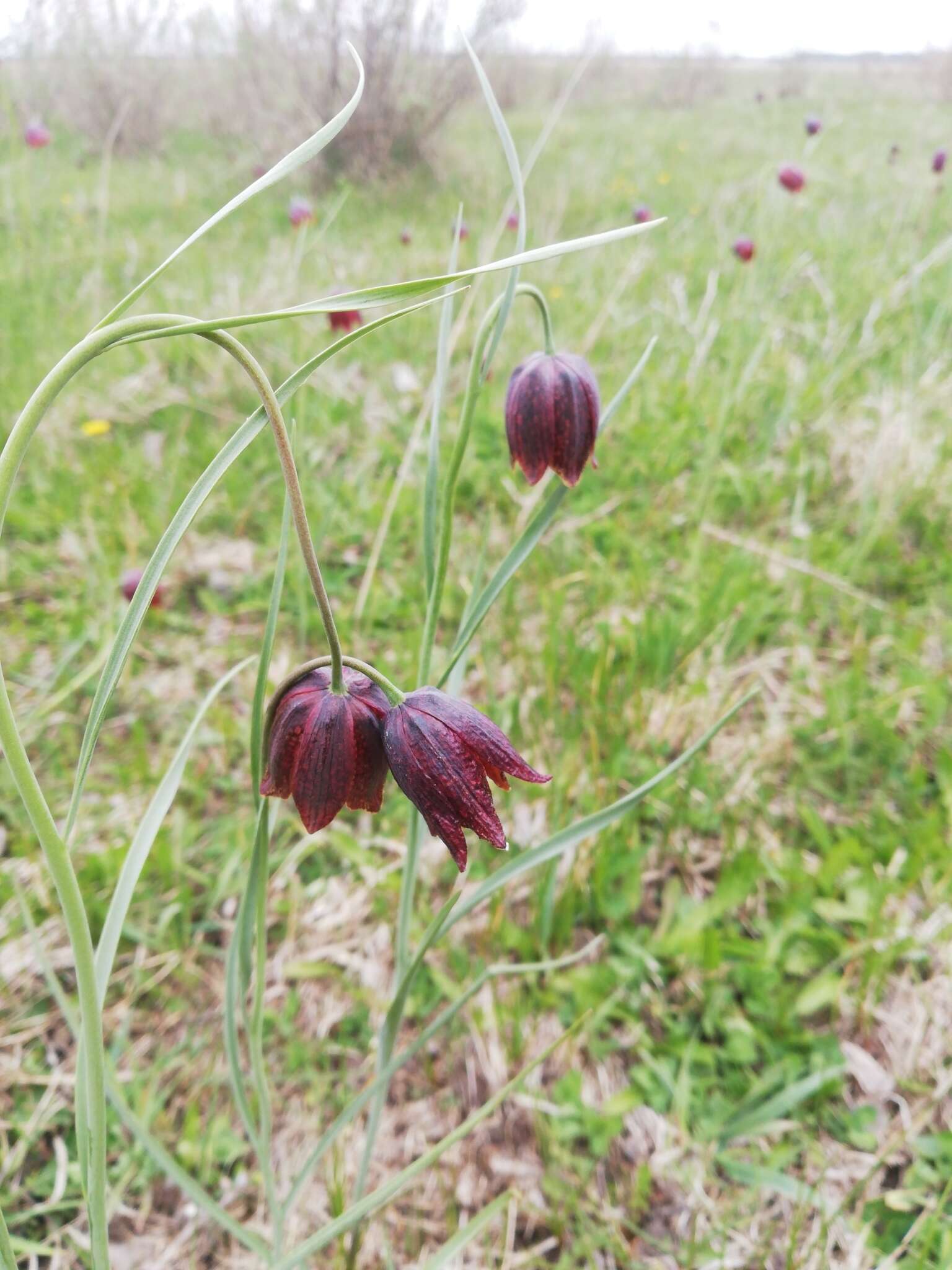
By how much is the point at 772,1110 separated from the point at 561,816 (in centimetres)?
44

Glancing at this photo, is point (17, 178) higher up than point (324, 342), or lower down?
higher up

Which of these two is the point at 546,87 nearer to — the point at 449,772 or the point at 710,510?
the point at 710,510

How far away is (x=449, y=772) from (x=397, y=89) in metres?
5.44

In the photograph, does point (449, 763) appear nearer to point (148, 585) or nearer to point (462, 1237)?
point (148, 585)

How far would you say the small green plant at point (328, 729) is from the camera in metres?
0.43

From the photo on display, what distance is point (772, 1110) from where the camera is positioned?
3.22 ft


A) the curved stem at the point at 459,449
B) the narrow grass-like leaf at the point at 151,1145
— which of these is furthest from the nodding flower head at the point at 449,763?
the narrow grass-like leaf at the point at 151,1145

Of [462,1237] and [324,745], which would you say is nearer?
[324,745]

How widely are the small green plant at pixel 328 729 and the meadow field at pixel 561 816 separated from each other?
17 centimetres

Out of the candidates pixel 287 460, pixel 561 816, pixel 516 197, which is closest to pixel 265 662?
pixel 287 460

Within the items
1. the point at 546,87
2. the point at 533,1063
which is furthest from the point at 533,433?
the point at 546,87

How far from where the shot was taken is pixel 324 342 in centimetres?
276

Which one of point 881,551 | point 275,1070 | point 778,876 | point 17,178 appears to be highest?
point 17,178

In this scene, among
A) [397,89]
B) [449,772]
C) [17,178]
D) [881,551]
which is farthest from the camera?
[397,89]
